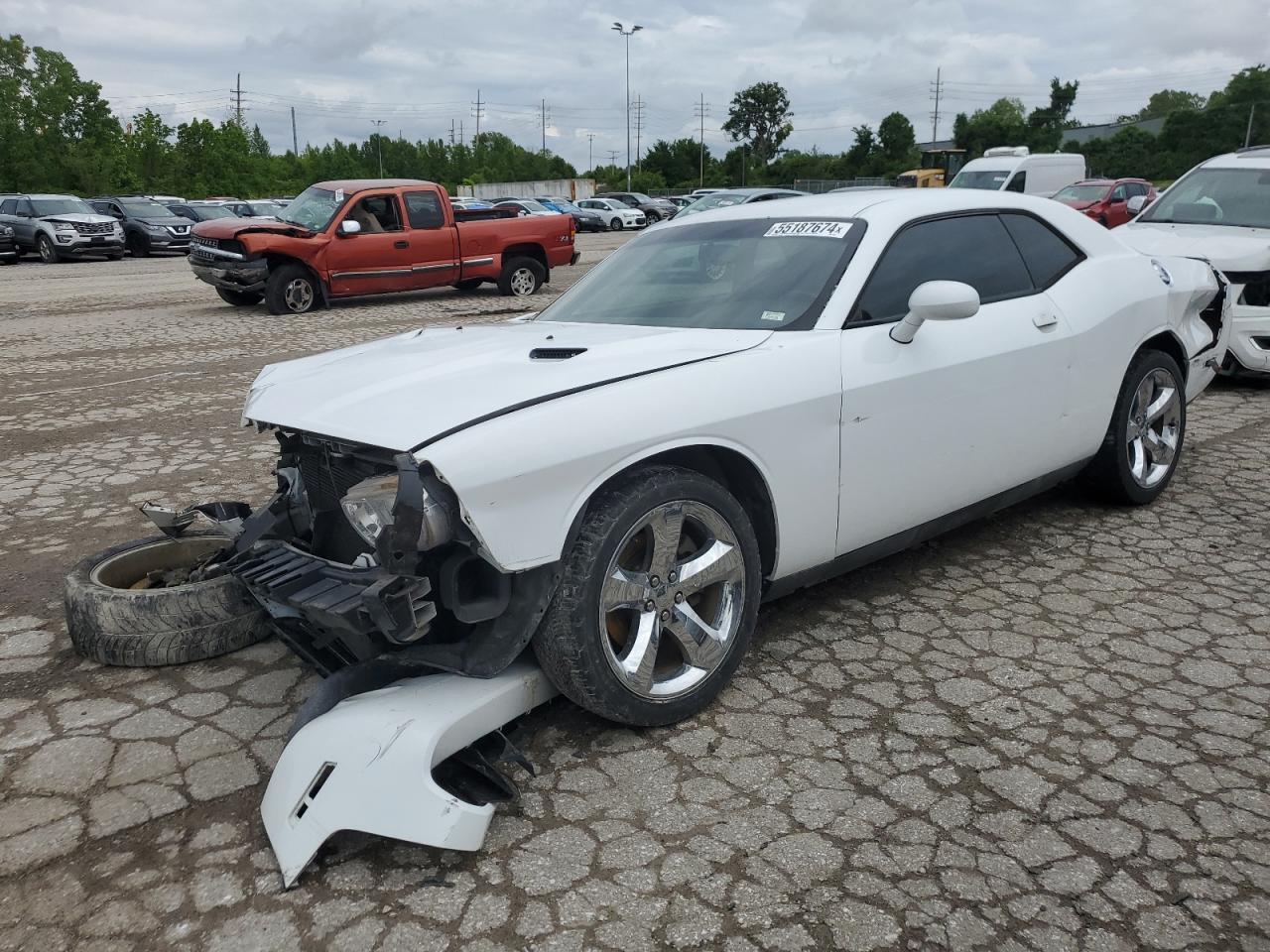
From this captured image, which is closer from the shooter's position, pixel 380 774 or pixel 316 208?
pixel 380 774

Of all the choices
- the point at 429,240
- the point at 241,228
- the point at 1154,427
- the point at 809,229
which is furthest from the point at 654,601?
the point at 429,240

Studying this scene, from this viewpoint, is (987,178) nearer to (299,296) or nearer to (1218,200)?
(1218,200)

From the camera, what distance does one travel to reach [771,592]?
11.0ft

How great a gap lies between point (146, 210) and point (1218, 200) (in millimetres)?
25692

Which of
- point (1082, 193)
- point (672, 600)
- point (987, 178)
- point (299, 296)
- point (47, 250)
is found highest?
point (987, 178)

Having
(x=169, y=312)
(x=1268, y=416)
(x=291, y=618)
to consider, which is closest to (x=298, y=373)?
(x=291, y=618)

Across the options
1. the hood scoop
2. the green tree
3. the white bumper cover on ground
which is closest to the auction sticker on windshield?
the hood scoop

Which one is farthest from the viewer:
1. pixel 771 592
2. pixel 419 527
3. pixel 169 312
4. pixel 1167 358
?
pixel 169 312

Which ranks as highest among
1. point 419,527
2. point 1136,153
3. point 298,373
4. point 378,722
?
point 1136,153

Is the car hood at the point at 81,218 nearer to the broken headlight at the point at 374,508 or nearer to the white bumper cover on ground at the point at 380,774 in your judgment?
the broken headlight at the point at 374,508

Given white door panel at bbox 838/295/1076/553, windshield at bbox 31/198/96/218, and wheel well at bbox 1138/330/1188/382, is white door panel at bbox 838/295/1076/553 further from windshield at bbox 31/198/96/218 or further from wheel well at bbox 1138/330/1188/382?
windshield at bbox 31/198/96/218

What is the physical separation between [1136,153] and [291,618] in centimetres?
7102

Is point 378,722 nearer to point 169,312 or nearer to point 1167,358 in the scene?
point 1167,358

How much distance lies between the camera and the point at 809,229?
3787 mm
